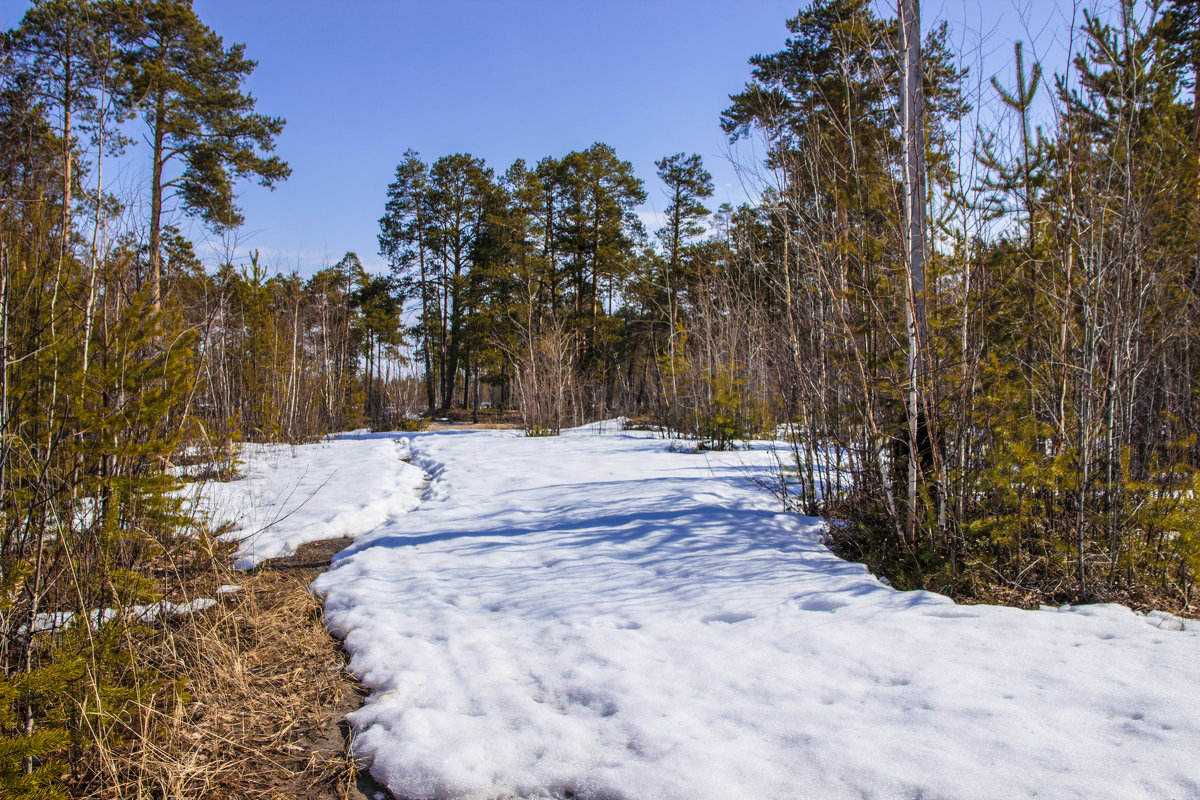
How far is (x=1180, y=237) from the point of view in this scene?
15.8 ft

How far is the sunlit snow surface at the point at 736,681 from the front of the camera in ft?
5.58

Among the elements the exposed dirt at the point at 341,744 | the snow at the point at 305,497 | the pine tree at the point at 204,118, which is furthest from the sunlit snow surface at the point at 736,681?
the pine tree at the point at 204,118

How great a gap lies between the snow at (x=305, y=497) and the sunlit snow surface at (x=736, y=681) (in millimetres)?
865

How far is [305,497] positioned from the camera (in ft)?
19.3

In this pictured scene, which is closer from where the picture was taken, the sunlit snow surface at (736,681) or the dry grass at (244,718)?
the sunlit snow surface at (736,681)

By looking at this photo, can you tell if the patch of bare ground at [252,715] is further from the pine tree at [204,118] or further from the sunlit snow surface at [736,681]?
the pine tree at [204,118]

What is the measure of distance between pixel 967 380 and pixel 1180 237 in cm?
349

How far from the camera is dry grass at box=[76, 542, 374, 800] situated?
1.80 m

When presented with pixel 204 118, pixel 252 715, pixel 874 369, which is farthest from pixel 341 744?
pixel 204 118

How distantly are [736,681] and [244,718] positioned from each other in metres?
1.84

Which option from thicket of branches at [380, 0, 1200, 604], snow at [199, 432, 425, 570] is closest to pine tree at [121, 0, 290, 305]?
snow at [199, 432, 425, 570]

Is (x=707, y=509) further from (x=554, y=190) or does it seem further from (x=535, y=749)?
(x=554, y=190)

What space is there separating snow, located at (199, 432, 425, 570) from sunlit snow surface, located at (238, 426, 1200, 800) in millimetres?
865

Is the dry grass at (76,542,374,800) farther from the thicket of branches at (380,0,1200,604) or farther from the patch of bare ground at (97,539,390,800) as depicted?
the thicket of branches at (380,0,1200,604)
